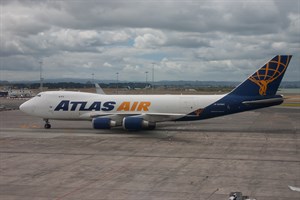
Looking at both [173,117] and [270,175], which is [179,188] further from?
[173,117]

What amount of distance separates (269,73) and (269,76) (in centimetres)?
24

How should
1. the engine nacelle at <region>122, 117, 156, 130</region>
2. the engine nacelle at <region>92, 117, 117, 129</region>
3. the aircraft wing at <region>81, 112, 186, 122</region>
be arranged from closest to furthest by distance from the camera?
the engine nacelle at <region>122, 117, 156, 130</region>, the engine nacelle at <region>92, 117, 117, 129</region>, the aircraft wing at <region>81, 112, 186, 122</region>

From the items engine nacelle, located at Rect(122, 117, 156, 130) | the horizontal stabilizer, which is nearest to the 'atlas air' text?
engine nacelle, located at Rect(122, 117, 156, 130)

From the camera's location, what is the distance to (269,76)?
31.3m

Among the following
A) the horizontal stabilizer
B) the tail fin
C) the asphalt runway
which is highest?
the tail fin

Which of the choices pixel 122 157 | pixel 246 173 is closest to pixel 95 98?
pixel 122 157

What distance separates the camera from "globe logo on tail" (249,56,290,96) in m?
31.2

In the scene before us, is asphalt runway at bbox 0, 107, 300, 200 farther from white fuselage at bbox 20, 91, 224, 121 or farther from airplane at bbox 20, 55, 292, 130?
white fuselage at bbox 20, 91, 224, 121

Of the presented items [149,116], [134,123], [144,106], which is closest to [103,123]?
[134,123]

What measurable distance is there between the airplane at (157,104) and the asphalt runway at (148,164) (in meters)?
1.25

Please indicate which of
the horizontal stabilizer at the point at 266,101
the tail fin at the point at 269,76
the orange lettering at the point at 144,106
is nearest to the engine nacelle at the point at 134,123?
the orange lettering at the point at 144,106

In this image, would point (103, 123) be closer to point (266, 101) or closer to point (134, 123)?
point (134, 123)

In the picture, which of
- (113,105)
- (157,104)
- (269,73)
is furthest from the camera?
(113,105)

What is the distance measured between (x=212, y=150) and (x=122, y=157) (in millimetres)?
5666
